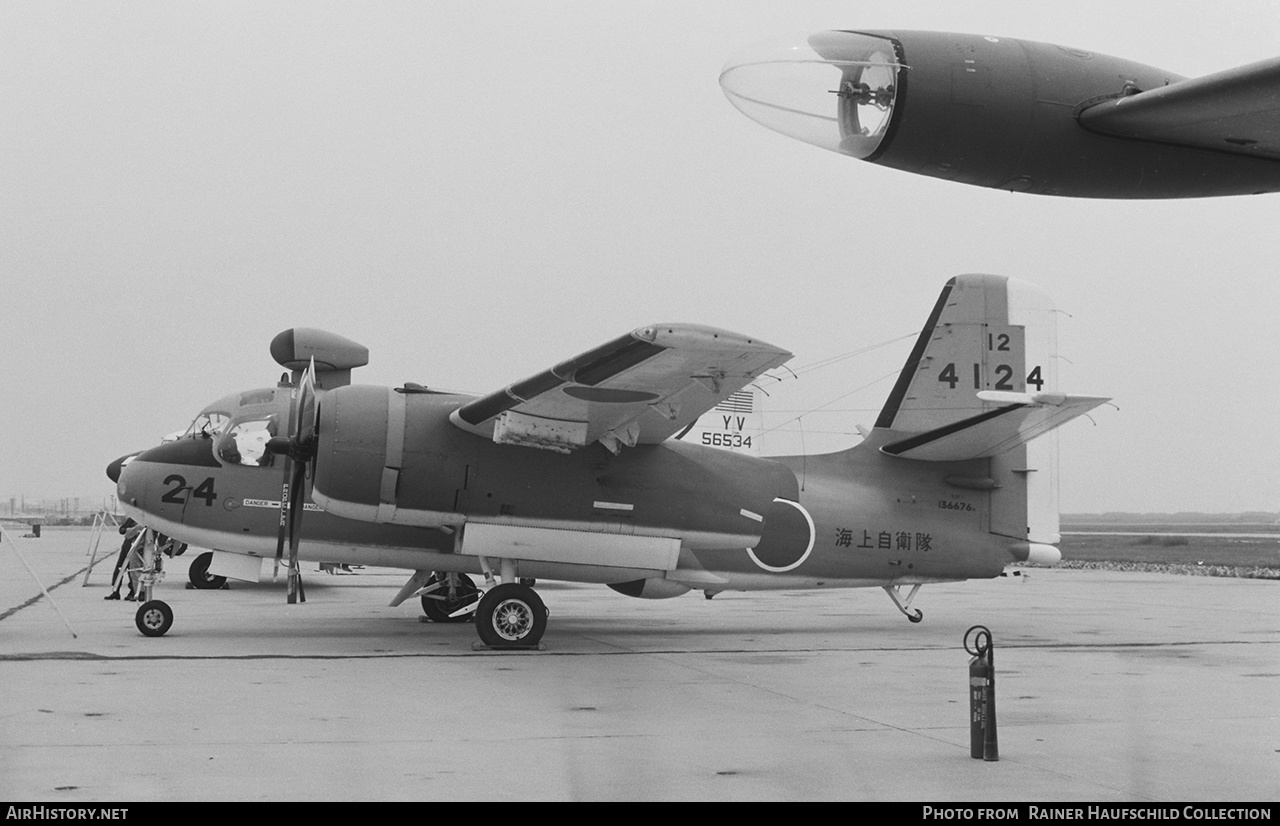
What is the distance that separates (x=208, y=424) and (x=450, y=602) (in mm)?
4292

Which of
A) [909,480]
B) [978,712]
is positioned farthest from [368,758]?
[909,480]

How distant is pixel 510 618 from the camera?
13.5m

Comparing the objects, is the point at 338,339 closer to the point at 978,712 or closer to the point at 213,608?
the point at 213,608

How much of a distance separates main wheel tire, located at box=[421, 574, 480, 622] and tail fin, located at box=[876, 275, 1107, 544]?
6.43 meters

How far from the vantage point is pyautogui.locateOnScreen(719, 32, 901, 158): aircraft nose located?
325 centimetres

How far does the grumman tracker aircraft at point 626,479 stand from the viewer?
13.0 metres

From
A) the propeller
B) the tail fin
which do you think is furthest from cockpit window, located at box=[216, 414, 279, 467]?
the tail fin

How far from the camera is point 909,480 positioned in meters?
16.5

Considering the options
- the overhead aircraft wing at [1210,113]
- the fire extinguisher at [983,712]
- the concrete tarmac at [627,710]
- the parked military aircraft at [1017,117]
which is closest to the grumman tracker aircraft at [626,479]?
the concrete tarmac at [627,710]

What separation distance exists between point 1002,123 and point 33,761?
21.4 feet

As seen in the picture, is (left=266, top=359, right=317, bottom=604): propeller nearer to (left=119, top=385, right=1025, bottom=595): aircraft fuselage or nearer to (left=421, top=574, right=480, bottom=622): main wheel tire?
(left=119, top=385, right=1025, bottom=595): aircraft fuselage

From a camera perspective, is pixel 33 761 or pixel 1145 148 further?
pixel 33 761

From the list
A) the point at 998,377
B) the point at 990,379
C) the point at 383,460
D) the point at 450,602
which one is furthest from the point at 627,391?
the point at 998,377

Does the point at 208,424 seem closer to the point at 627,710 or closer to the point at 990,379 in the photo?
the point at 627,710
